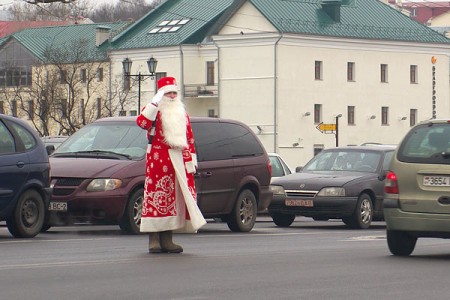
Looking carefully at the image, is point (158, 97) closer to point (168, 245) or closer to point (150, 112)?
point (150, 112)

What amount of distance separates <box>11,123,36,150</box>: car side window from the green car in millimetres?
5280

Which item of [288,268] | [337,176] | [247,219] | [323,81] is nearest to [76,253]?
Answer: [288,268]

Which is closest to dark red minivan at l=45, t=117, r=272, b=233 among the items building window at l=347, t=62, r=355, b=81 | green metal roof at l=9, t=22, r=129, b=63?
building window at l=347, t=62, r=355, b=81

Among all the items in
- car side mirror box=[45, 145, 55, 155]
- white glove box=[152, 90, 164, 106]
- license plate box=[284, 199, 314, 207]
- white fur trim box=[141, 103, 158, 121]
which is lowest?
license plate box=[284, 199, 314, 207]

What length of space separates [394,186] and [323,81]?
283ft

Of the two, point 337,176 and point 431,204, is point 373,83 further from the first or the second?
point 431,204

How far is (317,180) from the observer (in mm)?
25906

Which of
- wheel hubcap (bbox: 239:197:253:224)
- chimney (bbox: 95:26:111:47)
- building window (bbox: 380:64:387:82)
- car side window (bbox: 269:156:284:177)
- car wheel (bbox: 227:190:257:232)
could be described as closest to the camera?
car wheel (bbox: 227:190:257:232)

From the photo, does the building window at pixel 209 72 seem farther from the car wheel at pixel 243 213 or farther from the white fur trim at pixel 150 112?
the white fur trim at pixel 150 112

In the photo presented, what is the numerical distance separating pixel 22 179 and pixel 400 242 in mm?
5215

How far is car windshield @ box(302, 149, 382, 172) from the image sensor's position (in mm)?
26750

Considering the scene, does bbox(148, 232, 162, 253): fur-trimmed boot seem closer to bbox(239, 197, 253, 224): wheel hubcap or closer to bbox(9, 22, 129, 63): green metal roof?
bbox(239, 197, 253, 224): wheel hubcap

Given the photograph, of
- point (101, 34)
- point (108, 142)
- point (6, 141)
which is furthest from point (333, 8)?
point (6, 141)

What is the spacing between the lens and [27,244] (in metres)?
17.2
